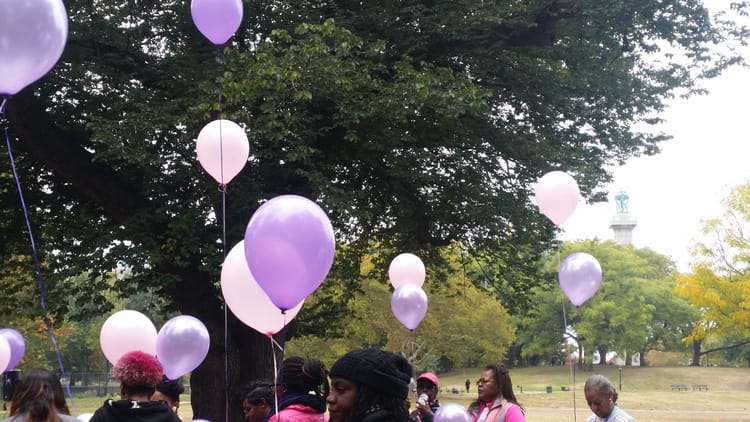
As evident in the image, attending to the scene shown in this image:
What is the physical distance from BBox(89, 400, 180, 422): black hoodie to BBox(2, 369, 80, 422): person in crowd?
0.72 ft

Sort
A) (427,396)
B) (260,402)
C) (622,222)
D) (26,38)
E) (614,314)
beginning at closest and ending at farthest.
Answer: (26,38)
(260,402)
(427,396)
(614,314)
(622,222)

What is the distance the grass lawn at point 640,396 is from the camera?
2653cm

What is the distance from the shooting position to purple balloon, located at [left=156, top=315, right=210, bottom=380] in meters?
7.49

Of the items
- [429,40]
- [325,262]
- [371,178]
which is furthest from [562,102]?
[325,262]

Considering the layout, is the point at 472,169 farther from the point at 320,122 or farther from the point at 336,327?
the point at 336,327

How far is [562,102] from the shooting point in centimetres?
1454

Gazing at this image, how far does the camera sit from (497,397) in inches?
235

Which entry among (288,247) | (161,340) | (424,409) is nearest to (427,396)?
(424,409)

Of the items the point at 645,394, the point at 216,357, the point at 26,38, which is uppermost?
the point at 26,38

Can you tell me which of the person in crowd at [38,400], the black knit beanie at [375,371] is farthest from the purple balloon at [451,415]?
the black knit beanie at [375,371]

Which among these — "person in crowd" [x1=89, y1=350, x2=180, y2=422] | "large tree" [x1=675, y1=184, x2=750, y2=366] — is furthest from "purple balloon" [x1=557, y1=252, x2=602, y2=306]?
"large tree" [x1=675, y1=184, x2=750, y2=366]

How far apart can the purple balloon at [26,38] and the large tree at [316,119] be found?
6152 mm

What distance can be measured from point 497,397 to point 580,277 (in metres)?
4.36

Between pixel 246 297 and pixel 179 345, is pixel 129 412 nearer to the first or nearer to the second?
pixel 246 297
